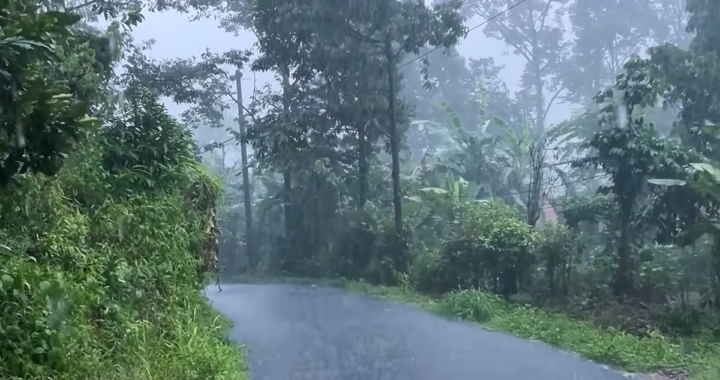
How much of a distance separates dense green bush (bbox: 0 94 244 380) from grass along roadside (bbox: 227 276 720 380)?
12.4 ft

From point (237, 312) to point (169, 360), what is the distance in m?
5.38

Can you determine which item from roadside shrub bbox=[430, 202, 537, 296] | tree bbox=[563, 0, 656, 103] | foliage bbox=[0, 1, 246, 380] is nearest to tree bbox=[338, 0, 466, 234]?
roadside shrub bbox=[430, 202, 537, 296]

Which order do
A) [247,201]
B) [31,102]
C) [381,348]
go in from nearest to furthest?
[31,102]
[381,348]
[247,201]

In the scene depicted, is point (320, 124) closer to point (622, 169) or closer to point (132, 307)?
point (622, 169)

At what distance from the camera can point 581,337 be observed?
29.8 ft

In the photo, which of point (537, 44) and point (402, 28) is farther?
point (537, 44)

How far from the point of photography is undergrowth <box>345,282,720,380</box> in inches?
302

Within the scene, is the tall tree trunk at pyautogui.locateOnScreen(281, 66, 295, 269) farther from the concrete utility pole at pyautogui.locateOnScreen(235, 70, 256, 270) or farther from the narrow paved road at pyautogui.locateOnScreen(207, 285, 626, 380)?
the narrow paved road at pyautogui.locateOnScreen(207, 285, 626, 380)

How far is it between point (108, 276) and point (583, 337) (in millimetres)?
5558

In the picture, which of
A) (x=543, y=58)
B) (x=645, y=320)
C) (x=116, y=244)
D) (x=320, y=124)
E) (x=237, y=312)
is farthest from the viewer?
(x=543, y=58)

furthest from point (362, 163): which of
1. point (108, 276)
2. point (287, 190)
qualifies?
point (108, 276)

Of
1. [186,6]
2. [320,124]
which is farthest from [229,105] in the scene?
[320,124]

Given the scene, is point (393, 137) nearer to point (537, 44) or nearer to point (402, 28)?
point (402, 28)

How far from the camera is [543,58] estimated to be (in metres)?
28.1
